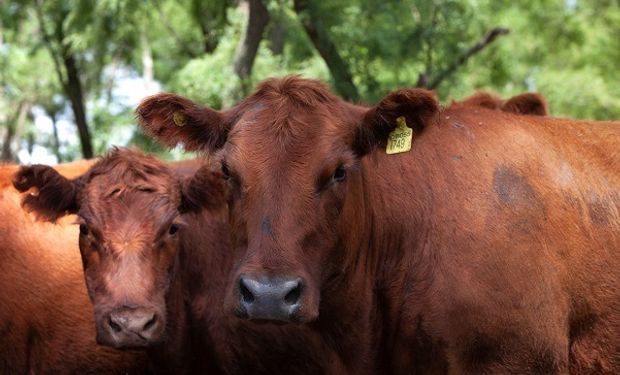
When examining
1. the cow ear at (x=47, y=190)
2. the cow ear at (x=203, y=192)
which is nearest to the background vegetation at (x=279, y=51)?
the cow ear at (x=203, y=192)

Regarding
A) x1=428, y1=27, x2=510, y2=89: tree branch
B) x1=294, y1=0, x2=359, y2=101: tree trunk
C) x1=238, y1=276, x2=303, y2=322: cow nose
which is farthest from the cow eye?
x1=428, y1=27, x2=510, y2=89: tree branch

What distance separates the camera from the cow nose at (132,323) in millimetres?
6746

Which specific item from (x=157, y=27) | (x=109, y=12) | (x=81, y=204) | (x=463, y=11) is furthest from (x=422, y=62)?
(x=157, y=27)

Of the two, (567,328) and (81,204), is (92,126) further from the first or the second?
(567,328)

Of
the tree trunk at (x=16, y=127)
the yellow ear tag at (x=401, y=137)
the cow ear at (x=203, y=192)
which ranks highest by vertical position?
the yellow ear tag at (x=401, y=137)

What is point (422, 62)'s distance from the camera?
1675 centimetres

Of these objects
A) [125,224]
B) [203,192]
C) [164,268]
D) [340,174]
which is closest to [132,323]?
[164,268]

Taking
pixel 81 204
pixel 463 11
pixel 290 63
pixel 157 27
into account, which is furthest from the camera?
pixel 157 27

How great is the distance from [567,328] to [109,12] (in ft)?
45.8

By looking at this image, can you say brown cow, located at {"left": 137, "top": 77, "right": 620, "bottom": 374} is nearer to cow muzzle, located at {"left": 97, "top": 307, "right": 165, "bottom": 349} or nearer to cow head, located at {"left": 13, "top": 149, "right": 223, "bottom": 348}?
cow head, located at {"left": 13, "top": 149, "right": 223, "bottom": 348}

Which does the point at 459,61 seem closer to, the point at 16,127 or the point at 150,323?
the point at 150,323

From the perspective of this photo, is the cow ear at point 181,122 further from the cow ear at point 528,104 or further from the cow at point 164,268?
the cow ear at point 528,104

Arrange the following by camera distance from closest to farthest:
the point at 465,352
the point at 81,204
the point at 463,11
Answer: the point at 465,352
the point at 81,204
the point at 463,11

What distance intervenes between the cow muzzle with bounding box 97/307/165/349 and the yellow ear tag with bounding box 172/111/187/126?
136 cm
